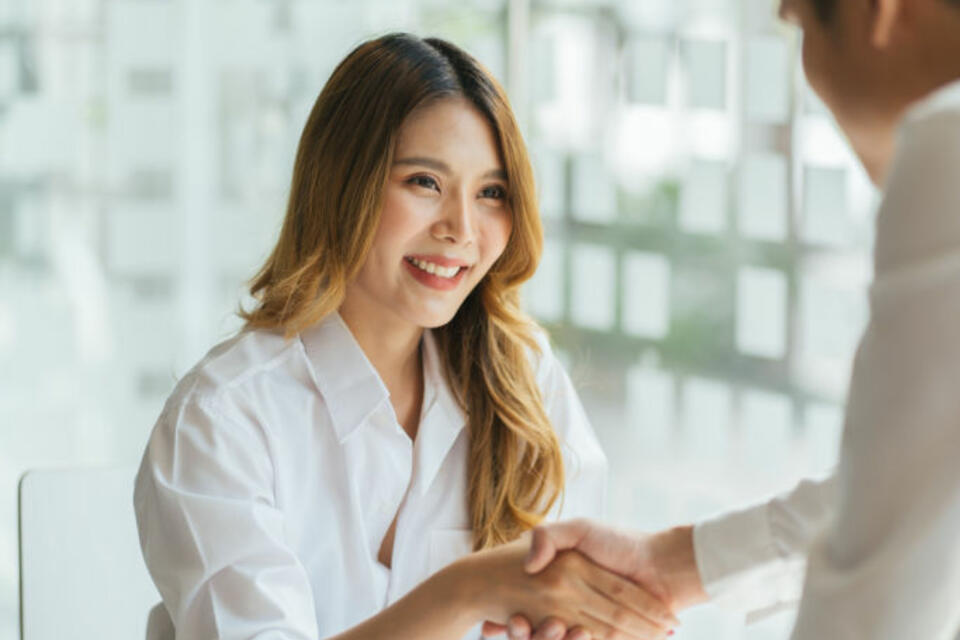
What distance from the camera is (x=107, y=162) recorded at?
3.47 m

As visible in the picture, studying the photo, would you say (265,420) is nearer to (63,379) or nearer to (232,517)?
(232,517)

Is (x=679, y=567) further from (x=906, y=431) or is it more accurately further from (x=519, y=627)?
(x=906, y=431)

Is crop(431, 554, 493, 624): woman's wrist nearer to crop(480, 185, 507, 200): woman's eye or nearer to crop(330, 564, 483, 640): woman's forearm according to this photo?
crop(330, 564, 483, 640): woman's forearm

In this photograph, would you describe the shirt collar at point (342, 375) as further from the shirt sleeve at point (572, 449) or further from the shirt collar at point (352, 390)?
the shirt sleeve at point (572, 449)

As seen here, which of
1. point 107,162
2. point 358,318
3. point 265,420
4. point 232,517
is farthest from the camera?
point 107,162

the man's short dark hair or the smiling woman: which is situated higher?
the man's short dark hair

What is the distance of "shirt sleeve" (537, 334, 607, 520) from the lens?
1.83 m

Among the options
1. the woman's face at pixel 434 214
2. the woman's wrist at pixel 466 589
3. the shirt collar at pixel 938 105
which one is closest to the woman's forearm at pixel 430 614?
the woman's wrist at pixel 466 589

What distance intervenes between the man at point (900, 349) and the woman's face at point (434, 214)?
72 cm

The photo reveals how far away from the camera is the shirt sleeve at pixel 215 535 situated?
1.42 m

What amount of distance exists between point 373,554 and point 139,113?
2.16 meters

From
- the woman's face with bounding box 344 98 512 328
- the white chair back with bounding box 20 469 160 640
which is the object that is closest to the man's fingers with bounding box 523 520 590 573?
the woman's face with bounding box 344 98 512 328

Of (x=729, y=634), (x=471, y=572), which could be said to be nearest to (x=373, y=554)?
(x=471, y=572)

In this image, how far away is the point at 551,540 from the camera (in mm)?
1521
